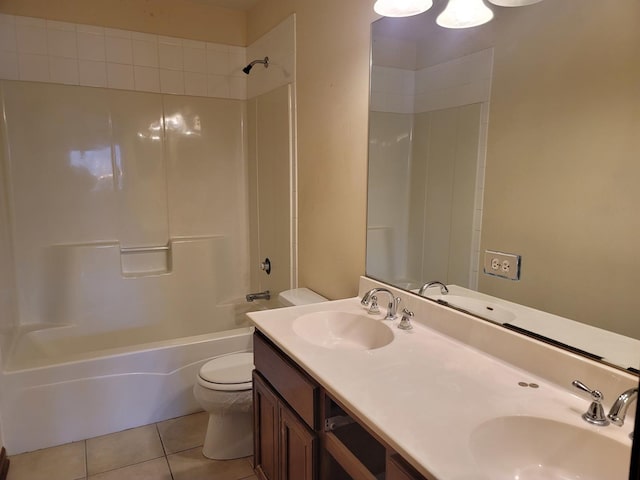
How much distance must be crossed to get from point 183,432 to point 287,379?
1.26 metres

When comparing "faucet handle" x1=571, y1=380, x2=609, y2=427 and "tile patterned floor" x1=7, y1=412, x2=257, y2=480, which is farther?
"tile patterned floor" x1=7, y1=412, x2=257, y2=480

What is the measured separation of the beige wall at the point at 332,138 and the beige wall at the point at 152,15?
2.14 feet

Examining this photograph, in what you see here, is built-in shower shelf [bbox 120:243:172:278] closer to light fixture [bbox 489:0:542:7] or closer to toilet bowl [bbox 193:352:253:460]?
toilet bowl [bbox 193:352:253:460]

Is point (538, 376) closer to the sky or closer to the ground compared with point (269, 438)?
closer to the sky

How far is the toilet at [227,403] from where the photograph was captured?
2.03 meters

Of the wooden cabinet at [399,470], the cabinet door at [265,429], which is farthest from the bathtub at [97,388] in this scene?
the wooden cabinet at [399,470]

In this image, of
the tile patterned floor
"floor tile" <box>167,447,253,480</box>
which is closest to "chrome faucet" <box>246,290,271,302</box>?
the tile patterned floor

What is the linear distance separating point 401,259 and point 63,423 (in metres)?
1.91

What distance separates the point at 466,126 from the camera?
1494 millimetres

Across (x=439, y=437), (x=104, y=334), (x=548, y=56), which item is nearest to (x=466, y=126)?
(x=548, y=56)

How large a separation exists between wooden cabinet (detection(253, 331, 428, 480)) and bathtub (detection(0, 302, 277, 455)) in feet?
2.82

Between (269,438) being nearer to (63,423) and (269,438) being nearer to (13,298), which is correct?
(63,423)

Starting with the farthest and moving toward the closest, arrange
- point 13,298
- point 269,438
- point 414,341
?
point 13,298, point 269,438, point 414,341

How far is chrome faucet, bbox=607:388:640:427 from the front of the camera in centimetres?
89
